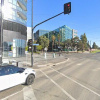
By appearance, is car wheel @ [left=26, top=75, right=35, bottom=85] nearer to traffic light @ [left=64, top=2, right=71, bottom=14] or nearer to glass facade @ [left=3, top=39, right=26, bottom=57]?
traffic light @ [left=64, top=2, right=71, bottom=14]

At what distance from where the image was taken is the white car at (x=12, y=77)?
15.6 feet

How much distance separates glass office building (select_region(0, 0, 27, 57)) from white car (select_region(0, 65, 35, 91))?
62.9 feet

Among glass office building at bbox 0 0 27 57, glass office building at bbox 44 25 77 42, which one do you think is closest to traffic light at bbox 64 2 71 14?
glass office building at bbox 0 0 27 57

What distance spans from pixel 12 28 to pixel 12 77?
69.8 feet

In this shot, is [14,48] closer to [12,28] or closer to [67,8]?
[12,28]

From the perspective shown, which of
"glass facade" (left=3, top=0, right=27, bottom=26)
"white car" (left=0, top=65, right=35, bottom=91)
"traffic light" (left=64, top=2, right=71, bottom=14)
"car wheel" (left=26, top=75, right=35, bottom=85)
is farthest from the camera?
"glass facade" (left=3, top=0, right=27, bottom=26)

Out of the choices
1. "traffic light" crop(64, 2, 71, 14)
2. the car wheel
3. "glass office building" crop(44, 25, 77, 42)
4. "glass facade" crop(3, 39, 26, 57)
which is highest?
"glass office building" crop(44, 25, 77, 42)

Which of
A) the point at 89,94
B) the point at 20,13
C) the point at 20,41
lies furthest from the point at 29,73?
the point at 20,13

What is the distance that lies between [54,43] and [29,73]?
2955 inches

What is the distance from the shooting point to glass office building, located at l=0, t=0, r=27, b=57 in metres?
22.7

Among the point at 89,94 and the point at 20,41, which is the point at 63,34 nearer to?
the point at 20,41

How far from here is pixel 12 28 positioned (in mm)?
23859

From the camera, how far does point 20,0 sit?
1038 inches

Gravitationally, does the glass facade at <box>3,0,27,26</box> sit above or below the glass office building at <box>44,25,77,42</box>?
below
